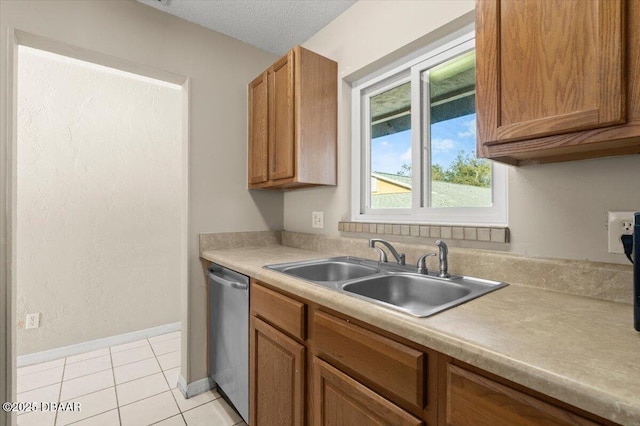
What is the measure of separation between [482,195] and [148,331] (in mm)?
2971

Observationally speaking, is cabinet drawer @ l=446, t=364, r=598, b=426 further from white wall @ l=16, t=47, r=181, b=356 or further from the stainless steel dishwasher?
white wall @ l=16, t=47, r=181, b=356

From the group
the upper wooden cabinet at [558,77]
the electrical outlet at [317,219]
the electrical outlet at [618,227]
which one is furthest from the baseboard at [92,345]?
the electrical outlet at [618,227]

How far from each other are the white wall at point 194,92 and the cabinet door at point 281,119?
379 millimetres

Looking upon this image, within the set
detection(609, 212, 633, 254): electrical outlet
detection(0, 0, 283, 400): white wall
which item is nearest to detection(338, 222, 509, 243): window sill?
detection(609, 212, 633, 254): electrical outlet

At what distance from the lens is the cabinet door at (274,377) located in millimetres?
1135

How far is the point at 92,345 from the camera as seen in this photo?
2459mm

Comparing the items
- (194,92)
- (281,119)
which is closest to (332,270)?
(281,119)

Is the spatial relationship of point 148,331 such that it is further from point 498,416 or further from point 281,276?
point 498,416

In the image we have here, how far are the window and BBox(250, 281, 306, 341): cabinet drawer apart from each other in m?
0.80

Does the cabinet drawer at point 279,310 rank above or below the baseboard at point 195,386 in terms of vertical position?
above

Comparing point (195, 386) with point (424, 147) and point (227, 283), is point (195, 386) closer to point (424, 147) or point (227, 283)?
point (227, 283)

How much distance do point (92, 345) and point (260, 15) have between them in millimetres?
2885

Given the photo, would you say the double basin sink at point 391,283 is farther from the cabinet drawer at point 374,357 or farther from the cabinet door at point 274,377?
the cabinet door at point 274,377

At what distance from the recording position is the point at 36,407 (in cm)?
175
